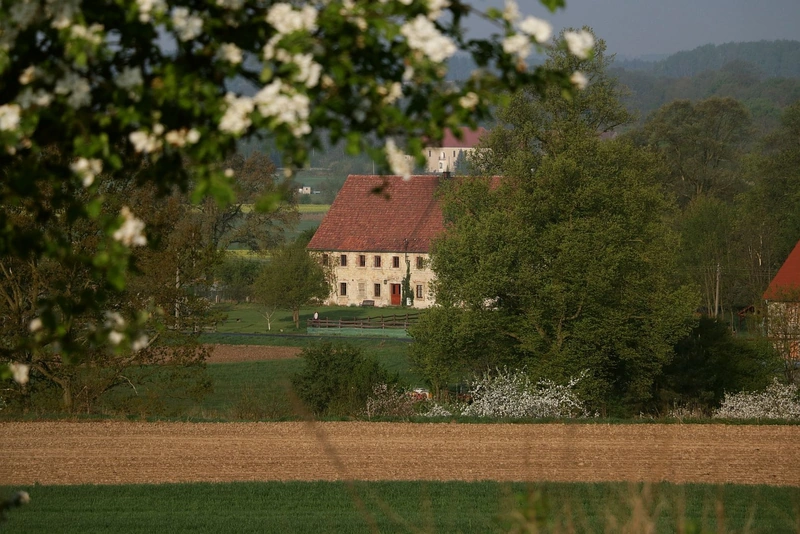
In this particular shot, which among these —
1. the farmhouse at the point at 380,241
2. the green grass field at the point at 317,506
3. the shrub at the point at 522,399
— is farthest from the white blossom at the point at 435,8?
the farmhouse at the point at 380,241

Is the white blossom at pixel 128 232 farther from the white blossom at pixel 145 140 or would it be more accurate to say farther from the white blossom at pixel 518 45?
the white blossom at pixel 518 45

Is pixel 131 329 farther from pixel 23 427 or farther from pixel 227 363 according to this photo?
pixel 227 363

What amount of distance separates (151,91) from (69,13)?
1.14ft

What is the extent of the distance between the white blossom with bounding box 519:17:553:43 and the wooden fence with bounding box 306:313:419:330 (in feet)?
156

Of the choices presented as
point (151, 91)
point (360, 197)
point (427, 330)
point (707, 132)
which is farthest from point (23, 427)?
point (707, 132)

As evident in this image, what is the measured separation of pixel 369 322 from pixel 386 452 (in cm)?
3381

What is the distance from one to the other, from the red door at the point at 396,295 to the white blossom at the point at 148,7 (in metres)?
58.0

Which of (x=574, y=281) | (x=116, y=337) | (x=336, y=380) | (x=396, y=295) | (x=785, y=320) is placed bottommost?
(x=336, y=380)

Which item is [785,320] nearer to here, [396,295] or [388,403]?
[388,403]

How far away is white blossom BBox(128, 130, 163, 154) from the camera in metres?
3.38

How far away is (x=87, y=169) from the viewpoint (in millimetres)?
3480

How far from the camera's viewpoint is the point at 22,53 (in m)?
3.52

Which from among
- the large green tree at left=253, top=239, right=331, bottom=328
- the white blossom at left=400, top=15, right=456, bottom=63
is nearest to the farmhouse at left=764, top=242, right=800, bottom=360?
the large green tree at left=253, top=239, right=331, bottom=328

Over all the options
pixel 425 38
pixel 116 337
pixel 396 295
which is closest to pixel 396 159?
pixel 425 38
